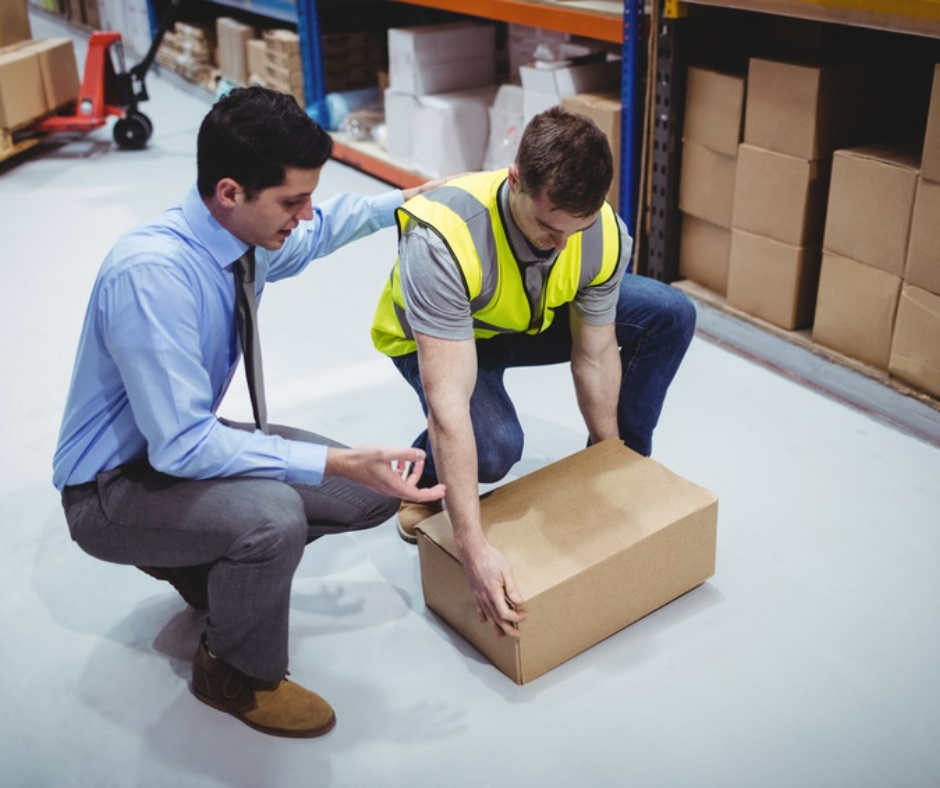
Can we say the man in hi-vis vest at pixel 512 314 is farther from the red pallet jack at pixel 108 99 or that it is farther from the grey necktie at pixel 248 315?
the red pallet jack at pixel 108 99

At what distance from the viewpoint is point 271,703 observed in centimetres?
174

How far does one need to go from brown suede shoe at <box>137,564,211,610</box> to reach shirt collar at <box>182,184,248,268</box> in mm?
578

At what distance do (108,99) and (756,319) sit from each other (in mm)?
4218

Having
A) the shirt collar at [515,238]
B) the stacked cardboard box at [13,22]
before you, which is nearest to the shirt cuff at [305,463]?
the shirt collar at [515,238]

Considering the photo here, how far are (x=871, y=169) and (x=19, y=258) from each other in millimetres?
3246

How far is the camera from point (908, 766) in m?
1.65

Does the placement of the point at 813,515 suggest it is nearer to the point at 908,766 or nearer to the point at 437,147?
the point at 908,766

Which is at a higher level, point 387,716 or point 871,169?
point 871,169

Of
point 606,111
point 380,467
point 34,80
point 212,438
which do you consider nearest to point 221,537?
point 212,438

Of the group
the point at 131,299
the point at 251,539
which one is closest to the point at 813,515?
the point at 251,539

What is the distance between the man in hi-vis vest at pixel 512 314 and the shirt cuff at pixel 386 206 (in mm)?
164

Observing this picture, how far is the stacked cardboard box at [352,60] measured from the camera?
17.5 ft

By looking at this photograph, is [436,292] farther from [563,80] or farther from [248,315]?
[563,80]

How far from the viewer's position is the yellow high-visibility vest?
185 cm
